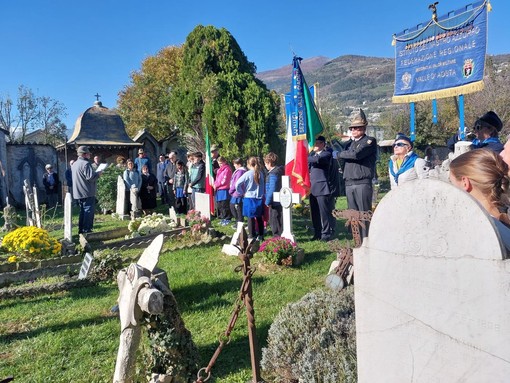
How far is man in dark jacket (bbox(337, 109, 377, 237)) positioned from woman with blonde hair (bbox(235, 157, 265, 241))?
78.3 inches

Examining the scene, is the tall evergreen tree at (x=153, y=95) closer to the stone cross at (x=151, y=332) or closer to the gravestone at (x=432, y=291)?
the stone cross at (x=151, y=332)

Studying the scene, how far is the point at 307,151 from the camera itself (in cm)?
851

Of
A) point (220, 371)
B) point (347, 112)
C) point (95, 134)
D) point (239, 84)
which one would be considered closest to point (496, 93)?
point (239, 84)

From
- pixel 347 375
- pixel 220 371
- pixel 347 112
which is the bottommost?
pixel 220 371

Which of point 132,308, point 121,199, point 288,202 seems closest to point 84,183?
point 121,199

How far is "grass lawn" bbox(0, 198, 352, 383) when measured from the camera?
12.8ft

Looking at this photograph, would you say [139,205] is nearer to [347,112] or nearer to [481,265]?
[481,265]

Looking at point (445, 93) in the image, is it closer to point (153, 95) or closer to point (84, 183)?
point (84, 183)

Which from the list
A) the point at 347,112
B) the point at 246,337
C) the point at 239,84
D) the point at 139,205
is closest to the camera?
the point at 246,337

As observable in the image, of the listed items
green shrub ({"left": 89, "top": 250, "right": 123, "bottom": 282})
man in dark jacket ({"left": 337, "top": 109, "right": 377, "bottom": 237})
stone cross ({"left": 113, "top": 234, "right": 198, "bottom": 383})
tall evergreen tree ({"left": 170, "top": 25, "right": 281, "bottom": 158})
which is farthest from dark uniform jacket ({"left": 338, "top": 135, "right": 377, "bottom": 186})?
tall evergreen tree ({"left": 170, "top": 25, "right": 281, "bottom": 158})

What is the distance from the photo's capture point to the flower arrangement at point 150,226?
31.6ft

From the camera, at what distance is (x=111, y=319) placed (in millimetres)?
5016

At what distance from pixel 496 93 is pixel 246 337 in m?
34.5

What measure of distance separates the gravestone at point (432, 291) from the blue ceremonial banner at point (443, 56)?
8.68m
